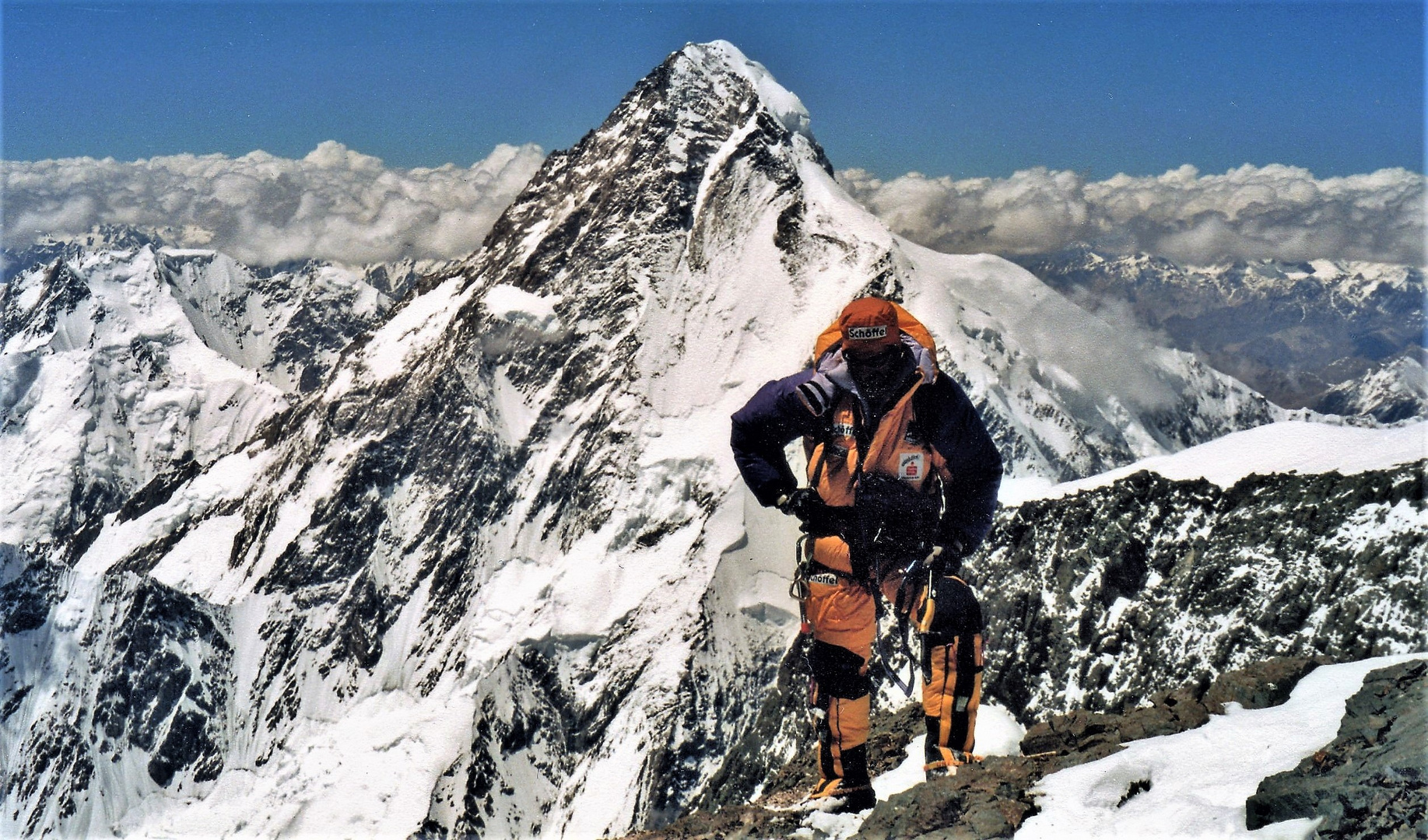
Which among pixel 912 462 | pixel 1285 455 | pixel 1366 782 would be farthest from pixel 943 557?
pixel 1285 455

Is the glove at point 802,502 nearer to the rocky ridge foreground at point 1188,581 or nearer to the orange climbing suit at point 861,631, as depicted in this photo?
the orange climbing suit at point 861,631

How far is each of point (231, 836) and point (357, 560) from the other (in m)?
46.1

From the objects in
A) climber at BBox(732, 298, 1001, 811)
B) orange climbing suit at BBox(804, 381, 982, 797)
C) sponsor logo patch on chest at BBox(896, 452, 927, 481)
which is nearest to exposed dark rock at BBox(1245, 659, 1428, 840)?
orange climbing suit at BBox(804, 381, 982, 797)

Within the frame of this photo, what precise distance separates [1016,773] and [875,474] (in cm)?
481

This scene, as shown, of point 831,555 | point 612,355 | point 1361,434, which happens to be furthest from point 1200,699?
point 612,355

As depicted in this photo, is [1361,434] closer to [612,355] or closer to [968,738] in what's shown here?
[968,738]

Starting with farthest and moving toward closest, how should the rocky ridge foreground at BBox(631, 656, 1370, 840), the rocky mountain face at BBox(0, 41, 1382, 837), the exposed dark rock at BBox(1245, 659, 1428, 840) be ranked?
the rocky mountain face at BBox(0, 41, 1382, 837) < the rocky ridge foreground at BBox(631, 656, 1370, 840) < the exposed dark rock at BBox(1245, 659, 1428, 840)

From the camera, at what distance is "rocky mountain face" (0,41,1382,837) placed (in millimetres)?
131500

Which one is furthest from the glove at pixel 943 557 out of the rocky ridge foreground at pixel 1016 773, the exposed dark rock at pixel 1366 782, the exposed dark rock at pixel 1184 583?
the exposed dark rock at pixel 1184 583

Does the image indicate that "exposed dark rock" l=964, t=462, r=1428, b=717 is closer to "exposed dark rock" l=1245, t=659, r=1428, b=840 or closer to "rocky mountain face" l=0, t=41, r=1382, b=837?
"exposed dark rock" l=1245, t=659, r=1428, b=840

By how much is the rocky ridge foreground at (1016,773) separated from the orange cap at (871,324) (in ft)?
17.6

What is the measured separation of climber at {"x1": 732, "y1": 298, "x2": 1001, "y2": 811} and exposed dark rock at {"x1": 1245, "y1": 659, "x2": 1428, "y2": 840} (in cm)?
327

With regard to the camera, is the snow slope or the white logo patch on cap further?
the snow slope

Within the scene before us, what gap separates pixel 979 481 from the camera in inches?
402
